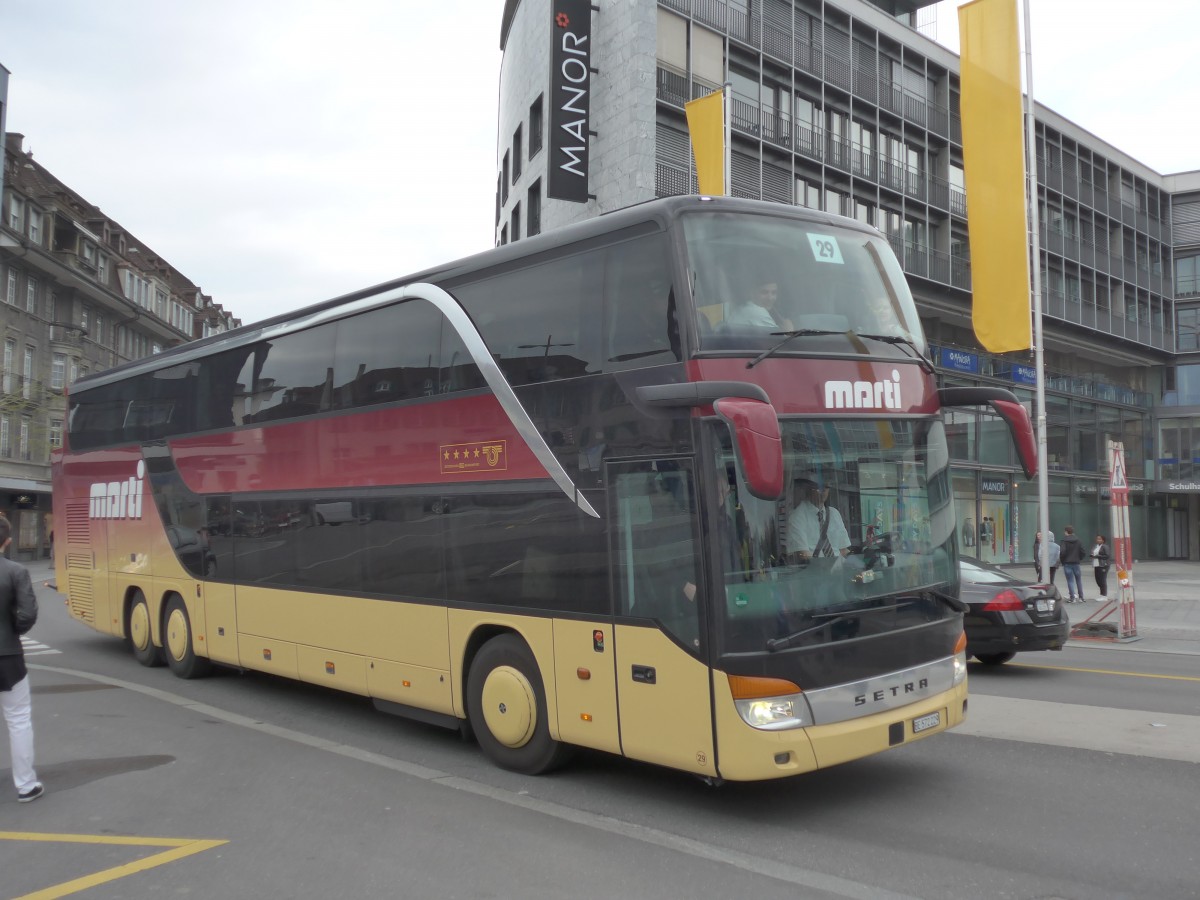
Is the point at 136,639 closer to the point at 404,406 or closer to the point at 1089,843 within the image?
the point at 404,406

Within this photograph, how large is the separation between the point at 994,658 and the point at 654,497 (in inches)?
343

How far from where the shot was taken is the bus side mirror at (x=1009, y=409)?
7.15 m

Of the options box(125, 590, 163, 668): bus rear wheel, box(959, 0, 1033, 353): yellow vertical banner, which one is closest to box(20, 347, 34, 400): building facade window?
box(125, 590, 163, 668): bus rear wheel

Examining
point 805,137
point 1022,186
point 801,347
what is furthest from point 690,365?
point 805,137

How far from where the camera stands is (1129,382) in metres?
50.6

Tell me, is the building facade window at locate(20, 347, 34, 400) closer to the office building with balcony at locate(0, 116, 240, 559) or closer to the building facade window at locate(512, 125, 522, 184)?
the office building with balcony at locate(0, 116, 240, 559)

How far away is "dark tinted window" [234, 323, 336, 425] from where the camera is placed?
10109 mm

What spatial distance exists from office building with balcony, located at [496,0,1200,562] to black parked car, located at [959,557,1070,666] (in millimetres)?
4828

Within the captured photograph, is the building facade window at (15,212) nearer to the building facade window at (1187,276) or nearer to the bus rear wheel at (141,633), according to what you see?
the bus rear wheel at (141,633)

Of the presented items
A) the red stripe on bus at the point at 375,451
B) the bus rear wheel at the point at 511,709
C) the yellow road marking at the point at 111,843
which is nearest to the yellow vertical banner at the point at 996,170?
the red stripe on bus at the point at 375,451

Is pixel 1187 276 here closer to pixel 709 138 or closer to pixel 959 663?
pixel 709 138

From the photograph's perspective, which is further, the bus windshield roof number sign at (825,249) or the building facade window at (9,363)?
the building facade window at (9,363)

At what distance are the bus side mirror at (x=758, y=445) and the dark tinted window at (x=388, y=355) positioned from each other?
12.0 feet

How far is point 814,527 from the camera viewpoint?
6430mm
